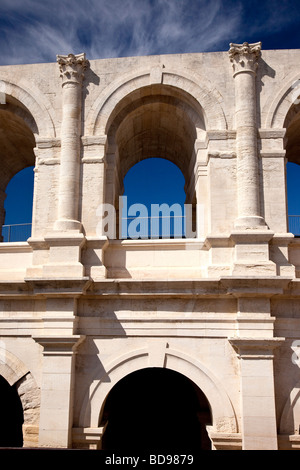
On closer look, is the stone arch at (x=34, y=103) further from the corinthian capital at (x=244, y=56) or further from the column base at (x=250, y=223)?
the column base at (x=250, y=223)

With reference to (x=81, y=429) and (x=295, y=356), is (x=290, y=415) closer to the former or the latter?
(x=295, y=356)

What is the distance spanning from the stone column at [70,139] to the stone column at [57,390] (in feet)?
8.58

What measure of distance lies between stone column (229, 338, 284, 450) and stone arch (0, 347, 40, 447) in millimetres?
4424

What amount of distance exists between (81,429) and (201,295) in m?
3.81

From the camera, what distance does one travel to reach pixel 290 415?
9219 millimetres

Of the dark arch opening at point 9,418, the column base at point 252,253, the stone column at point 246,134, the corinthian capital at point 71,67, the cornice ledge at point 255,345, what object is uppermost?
the corinthian capital at point 71,67

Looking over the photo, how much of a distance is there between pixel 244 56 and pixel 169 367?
752 cm

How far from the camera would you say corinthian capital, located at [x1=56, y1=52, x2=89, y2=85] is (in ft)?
36.2

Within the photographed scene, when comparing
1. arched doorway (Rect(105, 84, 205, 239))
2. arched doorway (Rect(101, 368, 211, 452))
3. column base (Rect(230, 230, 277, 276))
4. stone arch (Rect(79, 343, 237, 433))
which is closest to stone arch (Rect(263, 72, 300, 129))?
arched doorway (Rect(105, 84, 205, 239))

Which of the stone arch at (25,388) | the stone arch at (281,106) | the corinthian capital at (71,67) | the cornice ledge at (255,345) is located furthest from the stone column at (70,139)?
the stone arch at (281,106)

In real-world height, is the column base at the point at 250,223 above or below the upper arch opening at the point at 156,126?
below

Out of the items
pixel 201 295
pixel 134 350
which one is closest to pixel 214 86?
pixel 201 295

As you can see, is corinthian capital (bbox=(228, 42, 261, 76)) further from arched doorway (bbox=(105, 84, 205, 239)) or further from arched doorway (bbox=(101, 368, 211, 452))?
arched doorway (bbox=(101, 368, 211, 452))

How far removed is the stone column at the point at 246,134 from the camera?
1007 cm
